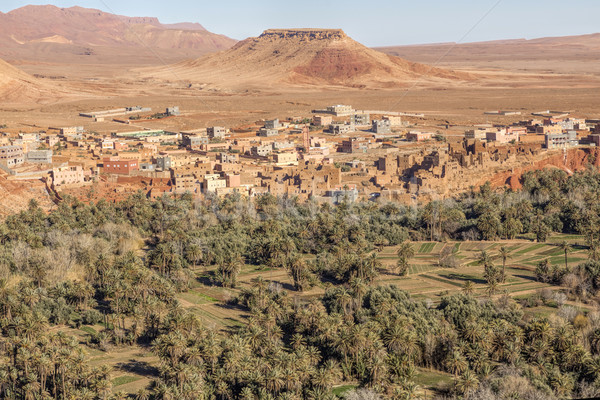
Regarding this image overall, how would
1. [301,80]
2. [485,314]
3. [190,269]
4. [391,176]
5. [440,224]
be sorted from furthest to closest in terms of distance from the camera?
[301,80] < [391,176] < [440,224] < [190,269] < [485,314]

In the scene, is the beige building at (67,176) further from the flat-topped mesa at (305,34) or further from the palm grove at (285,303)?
Answer: the flat-topped mesa at (305,34)

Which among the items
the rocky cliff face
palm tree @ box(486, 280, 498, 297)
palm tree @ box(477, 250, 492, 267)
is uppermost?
the rocky cliff face

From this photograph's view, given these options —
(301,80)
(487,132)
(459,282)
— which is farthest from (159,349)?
(301,80)

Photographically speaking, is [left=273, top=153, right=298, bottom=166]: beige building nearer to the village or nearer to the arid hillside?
the village

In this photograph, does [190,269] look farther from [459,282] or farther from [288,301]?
[459,282]

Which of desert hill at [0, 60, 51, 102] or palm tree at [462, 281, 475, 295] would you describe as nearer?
palm tree at [462, 281, 475, 295]

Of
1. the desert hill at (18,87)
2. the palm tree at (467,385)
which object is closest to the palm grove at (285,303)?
the palm tree at (467,385)

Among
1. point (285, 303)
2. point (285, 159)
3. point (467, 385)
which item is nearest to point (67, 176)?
point (285, 159)

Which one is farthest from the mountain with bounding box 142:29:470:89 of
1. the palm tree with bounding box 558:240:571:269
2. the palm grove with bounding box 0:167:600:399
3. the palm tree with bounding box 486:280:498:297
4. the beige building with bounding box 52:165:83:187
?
the palm tree with bounding box 486:280:498:297
